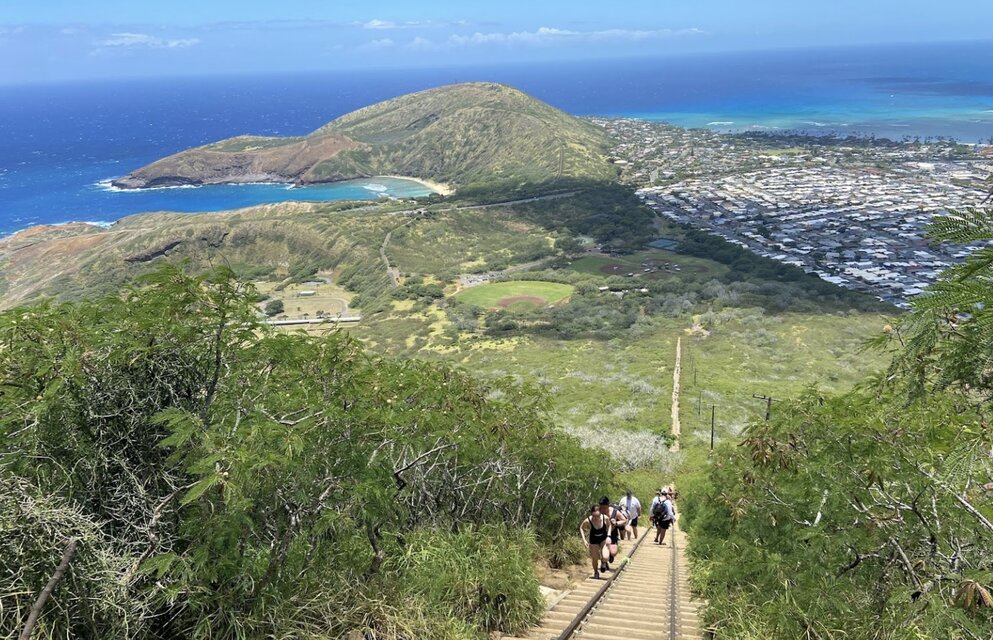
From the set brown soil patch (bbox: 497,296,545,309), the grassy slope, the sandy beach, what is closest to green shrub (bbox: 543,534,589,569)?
brown soil patch (bbox: 497,296,545,309)

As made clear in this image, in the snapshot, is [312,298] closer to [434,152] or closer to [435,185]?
[435,185]

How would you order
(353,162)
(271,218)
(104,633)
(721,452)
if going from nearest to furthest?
(104,633)
(721,452)
(271,218)
(353,162)

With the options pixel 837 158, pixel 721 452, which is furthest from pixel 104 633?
pixel 837 158

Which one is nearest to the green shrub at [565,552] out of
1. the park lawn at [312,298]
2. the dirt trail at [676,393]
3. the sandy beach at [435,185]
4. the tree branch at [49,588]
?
the tree branch at [49,588]

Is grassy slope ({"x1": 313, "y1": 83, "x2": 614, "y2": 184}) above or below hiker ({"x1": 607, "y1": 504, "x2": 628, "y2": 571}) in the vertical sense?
above

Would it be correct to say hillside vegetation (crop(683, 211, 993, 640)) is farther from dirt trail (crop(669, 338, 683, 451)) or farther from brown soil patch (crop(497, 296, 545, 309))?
brown soil patch (crop(497, 296, 545, 309))

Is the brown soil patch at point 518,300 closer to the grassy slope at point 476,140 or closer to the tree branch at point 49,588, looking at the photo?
the grassy slope at point 476,140

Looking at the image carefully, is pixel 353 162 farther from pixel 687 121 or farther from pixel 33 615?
pixel 33 615
